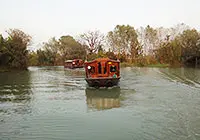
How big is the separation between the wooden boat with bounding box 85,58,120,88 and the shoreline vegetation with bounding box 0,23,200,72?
21.2m

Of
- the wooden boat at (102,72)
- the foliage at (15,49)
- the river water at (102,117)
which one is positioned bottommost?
the river water at (102,117)

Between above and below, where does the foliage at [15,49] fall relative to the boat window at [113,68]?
above

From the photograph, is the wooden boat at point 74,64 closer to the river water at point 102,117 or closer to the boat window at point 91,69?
the boat window at point 91,69

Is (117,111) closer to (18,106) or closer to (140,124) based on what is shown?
(140,124)

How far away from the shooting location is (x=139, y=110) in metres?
10.9

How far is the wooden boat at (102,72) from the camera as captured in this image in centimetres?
1777

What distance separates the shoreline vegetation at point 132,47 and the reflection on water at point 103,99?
23595mm

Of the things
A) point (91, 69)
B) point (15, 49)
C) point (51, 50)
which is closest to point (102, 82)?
point (91, 69)

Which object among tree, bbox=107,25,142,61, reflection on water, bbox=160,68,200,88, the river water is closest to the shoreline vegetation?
tree, bbox=107,25,142,61

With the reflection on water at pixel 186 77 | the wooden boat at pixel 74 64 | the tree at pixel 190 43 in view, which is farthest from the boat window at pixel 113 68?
the tree at pixel 190 43

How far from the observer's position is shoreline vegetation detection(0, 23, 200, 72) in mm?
44406

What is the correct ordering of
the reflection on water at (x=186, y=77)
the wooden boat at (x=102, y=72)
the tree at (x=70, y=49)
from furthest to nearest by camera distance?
1. the tree at (x=70, y=49)
2. the reflection on water at (x=186, y=77)
3. the wooden boat at (x=102, y=72)

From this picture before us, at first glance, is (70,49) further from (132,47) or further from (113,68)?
(113,68)

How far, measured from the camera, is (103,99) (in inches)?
556
